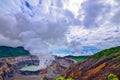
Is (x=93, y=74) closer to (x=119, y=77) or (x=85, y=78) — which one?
(x=85, y=78)

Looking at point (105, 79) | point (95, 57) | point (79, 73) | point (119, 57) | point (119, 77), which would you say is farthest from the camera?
point (95, 57)

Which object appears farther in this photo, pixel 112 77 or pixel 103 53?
pixel 103 53

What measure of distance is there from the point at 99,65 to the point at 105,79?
34112 mm

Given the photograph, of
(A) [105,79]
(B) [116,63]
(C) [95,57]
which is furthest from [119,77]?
(C) [95,57]

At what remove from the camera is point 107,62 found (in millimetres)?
133875

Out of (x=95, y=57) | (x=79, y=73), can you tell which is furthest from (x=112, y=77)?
(x=95, y=57)

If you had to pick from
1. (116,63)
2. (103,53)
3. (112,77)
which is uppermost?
(103,53)

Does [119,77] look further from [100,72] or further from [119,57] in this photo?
[119,57]

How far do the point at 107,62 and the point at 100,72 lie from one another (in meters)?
12.7

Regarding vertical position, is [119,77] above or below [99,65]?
below

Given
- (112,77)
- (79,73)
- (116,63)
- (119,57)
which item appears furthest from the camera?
(79,73)

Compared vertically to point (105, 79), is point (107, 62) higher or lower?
higher

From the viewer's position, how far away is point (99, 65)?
137875 mm

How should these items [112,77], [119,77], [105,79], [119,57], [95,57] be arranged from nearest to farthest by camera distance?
[112,77]
[119,77]
[105,79]
[119,57]
[95,57]
